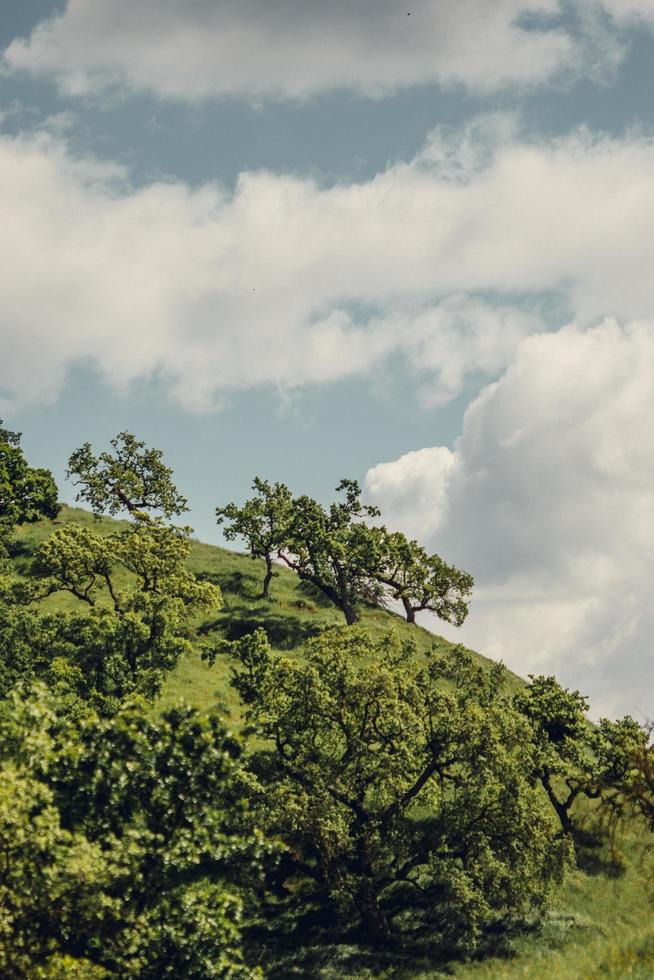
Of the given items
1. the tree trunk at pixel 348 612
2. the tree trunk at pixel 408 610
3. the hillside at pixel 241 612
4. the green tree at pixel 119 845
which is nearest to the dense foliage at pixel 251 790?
the green tree at pixel 119 845

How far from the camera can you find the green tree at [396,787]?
33.0 m

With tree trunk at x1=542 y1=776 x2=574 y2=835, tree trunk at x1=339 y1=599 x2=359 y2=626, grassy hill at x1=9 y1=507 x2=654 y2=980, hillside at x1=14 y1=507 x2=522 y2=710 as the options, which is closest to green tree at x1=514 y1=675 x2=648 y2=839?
tree trunk at x1=542 y1=776 x2=574 y2=835

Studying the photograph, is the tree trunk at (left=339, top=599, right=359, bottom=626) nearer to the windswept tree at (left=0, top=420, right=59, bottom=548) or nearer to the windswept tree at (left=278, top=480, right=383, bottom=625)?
the windswept tree at (left=278, top=480, right=383, bottom=625)

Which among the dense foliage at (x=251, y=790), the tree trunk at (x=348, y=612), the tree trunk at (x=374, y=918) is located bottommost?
the tree trunk at (x=374, y=918)

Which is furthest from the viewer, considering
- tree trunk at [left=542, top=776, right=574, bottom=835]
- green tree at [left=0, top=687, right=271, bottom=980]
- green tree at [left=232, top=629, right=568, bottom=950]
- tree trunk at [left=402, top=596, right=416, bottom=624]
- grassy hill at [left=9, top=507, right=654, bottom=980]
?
tree trunk at [left=402, top=596, right=416, bottom=624]

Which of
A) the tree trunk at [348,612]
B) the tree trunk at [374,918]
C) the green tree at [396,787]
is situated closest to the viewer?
the green tree at [396,787]

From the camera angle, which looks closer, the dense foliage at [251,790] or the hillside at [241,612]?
the dense foliage at [251,790]

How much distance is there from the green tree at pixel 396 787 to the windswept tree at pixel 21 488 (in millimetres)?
58036

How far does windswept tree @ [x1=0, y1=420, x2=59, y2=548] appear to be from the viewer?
84.4m

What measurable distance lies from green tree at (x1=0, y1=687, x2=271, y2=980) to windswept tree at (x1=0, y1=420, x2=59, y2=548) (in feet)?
211

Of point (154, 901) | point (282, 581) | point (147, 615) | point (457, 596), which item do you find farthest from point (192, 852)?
point (282, 581)

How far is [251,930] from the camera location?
1379 inches

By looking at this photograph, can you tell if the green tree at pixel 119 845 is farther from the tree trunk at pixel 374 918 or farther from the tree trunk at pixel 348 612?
the tree trunk at pixel 348 612

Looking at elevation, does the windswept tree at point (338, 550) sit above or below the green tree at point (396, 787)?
above
